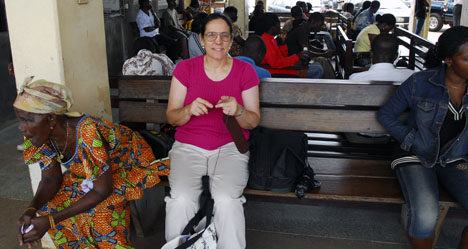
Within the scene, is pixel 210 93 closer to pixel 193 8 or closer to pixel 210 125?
pixel 210 125

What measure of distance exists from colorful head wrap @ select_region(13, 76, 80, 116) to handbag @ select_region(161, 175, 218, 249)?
88cm

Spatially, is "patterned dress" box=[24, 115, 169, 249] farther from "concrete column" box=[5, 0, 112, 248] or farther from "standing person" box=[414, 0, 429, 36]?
"standing person" box=[414, 0, 429, 36]

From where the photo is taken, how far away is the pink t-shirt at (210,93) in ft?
8.88

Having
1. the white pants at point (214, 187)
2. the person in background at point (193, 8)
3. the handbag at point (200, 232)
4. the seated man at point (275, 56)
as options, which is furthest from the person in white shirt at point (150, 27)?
the handbag at point (200, 232)

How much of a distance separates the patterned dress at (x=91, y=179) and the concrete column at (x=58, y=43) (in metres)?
Answer: 0.51

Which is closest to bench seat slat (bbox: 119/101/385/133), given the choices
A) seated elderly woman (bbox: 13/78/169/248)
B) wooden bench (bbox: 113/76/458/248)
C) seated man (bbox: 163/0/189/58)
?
wooden bench (bbox: 113/76/458/248)

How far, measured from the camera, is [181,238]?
2.32 metres

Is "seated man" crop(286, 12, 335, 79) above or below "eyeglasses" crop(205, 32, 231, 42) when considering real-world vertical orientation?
below

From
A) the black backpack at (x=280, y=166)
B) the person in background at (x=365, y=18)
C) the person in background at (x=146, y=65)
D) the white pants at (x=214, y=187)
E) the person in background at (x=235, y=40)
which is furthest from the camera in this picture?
the person in background at (x=365, y=18)

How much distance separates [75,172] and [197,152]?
2.31 feet

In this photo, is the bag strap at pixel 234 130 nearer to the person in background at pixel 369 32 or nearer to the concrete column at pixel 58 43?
the concrete column at pixel 58 43

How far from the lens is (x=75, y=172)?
8.29 feet

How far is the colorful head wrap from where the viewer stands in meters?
2.19

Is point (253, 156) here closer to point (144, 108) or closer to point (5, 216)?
point (144, 108)
